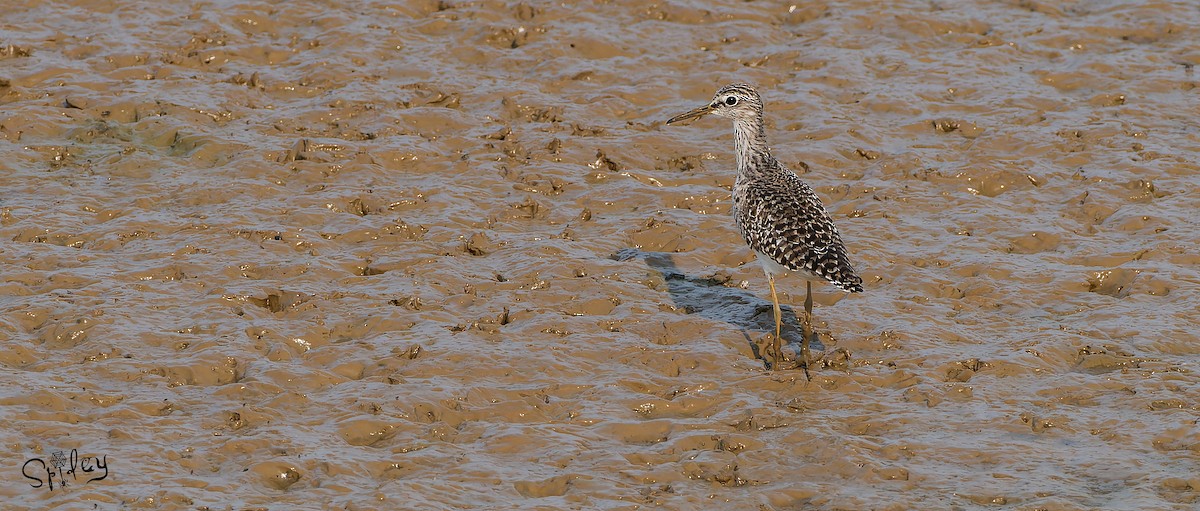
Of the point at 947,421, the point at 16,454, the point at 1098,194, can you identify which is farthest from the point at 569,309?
the point at 1098,194

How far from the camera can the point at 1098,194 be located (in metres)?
12.4

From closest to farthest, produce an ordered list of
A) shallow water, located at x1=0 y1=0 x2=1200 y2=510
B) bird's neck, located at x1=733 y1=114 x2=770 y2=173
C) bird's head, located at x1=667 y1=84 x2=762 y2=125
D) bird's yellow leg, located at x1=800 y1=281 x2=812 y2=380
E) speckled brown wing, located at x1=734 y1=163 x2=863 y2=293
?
shallow water, located at x1=0 y1=0 x2=1200 y2=510
speckled brown wing, located at x1=734 y1=163 x2=863 y2=293
bird's yellow leg, located at x1=800 y1=281 x2=812 y2=380
bird's neck, located at x1=733 y1=114 x2=770 y2=173
bird's head, located at x1=667 y1=84 x2=762 y2=125

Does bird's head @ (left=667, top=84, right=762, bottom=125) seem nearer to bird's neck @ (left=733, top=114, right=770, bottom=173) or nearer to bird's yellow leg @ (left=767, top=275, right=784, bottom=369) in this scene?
bird's neck @ (left=733, top=114, right=770, bottom=173)

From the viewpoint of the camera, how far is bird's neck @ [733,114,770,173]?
1105 centimetres

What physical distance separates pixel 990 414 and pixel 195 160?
7.57 metres

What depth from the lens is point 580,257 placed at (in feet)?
37.0

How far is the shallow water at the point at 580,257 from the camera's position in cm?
→ 842

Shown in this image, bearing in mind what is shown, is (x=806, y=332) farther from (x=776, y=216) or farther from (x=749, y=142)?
(x=749, y=142)

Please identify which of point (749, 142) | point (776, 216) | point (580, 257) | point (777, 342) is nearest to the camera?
point (777, 342)

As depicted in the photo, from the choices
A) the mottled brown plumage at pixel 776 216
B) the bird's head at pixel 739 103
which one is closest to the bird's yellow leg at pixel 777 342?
the mottled brown plumage at pixel 776 216

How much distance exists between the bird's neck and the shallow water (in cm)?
99

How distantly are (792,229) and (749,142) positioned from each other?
149 centimetres

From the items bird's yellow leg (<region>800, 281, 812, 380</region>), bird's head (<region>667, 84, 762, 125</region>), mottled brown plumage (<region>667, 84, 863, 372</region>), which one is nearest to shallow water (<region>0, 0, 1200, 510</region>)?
bird's yellow leg (<region>800, 281, 812, 380</region>)

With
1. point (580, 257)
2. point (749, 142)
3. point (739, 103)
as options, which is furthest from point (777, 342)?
point (739, 103)
